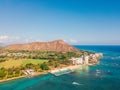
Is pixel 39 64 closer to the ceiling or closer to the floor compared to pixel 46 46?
closer to the floor

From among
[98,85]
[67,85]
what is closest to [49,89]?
[67,85]

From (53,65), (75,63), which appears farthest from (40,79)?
(75,63)

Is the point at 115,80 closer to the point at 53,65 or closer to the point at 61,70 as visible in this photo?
the point at 61,70

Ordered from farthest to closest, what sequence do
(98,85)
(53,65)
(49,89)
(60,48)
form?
(60,48) → (53,65) → (98,85) → (49,89)

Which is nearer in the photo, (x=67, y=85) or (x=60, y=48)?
(x=67, y=85)

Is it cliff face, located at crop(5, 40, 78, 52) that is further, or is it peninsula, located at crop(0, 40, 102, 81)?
cliff face, located at crop(5, 40, 78, 52)

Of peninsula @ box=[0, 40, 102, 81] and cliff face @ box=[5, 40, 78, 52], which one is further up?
cliff face @ box=[5, 40, 78, 52]

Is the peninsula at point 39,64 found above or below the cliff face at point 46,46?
below

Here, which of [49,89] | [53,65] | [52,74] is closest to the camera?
[49,89]

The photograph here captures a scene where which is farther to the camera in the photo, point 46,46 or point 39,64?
point 46,46

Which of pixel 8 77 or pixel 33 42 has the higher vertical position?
pixel 33 42

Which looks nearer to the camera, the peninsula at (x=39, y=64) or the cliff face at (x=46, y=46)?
the peninsula at (x=39, y=64)
